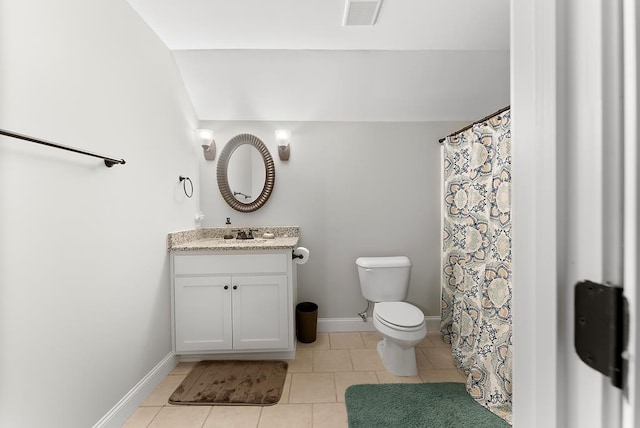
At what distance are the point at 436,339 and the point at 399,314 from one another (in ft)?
2.58

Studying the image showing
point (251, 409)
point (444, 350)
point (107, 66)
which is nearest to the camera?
point (107, 66)

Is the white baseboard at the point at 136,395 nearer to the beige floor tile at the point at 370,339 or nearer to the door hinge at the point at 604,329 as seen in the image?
the beige floor tile at the point at 370,339

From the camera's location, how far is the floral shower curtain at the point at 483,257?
153 cm

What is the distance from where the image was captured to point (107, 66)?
4.70 feet

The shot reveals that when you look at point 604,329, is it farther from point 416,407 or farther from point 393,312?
point 393,312

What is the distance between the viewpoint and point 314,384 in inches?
71.1

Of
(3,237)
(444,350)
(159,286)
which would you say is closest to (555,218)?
(3,237)

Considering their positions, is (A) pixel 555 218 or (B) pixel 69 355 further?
(B) pixel 69 355

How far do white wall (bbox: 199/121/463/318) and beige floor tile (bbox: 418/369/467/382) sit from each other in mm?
719

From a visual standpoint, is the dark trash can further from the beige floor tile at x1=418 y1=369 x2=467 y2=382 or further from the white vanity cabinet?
the beige floor tile at x1=418 y1=369 x2=467 y2=382

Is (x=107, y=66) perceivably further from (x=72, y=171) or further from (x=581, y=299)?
(x=581, y=299)

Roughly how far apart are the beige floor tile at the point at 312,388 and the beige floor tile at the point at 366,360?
24cm

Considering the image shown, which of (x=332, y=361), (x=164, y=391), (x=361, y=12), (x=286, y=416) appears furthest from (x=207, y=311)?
(x=361, y=12)

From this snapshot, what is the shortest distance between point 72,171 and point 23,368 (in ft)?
2.64
